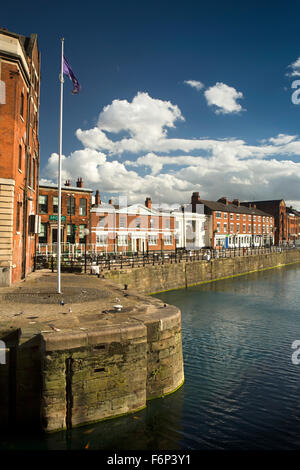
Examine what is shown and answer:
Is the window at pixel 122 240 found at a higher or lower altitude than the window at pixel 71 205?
lower

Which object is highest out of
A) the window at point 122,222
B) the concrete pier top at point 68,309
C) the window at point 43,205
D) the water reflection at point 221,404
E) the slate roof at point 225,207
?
the slate roof at point 225,207

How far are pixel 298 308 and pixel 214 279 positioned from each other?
16963 mm

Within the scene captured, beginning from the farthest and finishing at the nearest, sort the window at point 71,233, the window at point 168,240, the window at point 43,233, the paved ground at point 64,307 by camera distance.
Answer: the window at point 168,240 → the window at point 71,233 → the window at point 43,233 → the paved ground at point 64,307

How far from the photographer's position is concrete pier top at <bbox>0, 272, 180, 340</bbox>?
9766 millimetres

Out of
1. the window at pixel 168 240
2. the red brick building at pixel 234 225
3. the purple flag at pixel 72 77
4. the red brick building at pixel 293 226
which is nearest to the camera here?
the purple flag at pixel 72 77

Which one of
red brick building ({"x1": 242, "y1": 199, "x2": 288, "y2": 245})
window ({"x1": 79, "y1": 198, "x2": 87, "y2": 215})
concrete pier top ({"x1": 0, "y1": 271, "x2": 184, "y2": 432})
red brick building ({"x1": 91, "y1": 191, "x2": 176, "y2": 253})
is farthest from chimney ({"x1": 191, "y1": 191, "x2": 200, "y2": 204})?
concrete pier top ({"x1": 0, "y1": 271, "x2": 184, "y2": 432})

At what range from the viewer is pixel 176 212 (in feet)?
193

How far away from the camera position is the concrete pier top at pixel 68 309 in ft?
32.0

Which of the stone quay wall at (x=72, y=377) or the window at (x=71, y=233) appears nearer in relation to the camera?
the stone quay wall at (x=72, y=377)

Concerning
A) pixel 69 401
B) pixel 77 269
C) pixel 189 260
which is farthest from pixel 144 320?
pixel 189 260

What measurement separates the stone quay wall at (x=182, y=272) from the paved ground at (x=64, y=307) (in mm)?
10330

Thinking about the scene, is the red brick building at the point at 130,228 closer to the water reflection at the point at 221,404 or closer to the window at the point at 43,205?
the window at the point at 43,205

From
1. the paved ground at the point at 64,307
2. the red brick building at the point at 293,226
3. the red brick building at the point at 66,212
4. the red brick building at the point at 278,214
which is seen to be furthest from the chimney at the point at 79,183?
the red brick building at the point at 293,226
